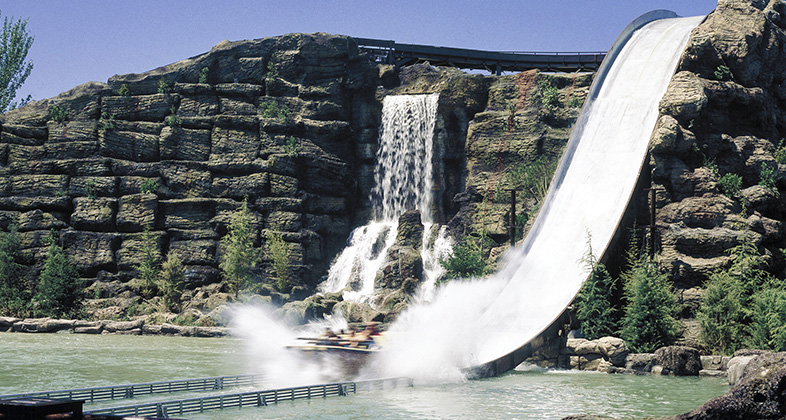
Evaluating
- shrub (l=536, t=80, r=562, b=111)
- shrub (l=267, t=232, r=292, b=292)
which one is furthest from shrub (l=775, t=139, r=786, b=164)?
shrub (l=267, t=232, r=292, b=292)

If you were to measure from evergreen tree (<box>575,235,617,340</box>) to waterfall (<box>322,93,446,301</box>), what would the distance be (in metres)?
15.9

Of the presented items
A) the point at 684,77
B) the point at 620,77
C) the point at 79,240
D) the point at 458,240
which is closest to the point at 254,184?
the point at 79,240

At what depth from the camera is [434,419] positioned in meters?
14.1

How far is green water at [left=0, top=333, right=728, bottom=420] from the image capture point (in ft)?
49.4

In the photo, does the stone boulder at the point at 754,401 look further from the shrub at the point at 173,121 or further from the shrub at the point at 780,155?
the shrub at the point at 173,121

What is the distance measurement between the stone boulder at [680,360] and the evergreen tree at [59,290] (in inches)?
1077

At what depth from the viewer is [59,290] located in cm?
3650

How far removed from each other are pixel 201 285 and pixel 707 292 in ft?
83.5

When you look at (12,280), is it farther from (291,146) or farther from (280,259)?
(291,146)

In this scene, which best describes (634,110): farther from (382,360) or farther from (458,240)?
(382,360)

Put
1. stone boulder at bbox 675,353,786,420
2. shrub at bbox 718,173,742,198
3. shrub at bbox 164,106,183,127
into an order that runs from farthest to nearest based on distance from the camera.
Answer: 1. shrub at bbox 164,106,183,127
2. shrub at bbox 718,173,742,198
3. stone boulder at bbox 675,353,786,420

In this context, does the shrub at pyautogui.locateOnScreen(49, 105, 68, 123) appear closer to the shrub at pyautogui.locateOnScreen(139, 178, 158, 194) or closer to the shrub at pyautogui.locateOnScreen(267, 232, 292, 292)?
the shrub at pyautogui.locateOnScreen(139, 178, 158, 194)

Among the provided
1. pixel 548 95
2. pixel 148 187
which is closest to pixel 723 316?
pixel 548 95

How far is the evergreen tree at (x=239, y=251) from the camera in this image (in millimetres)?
37781
